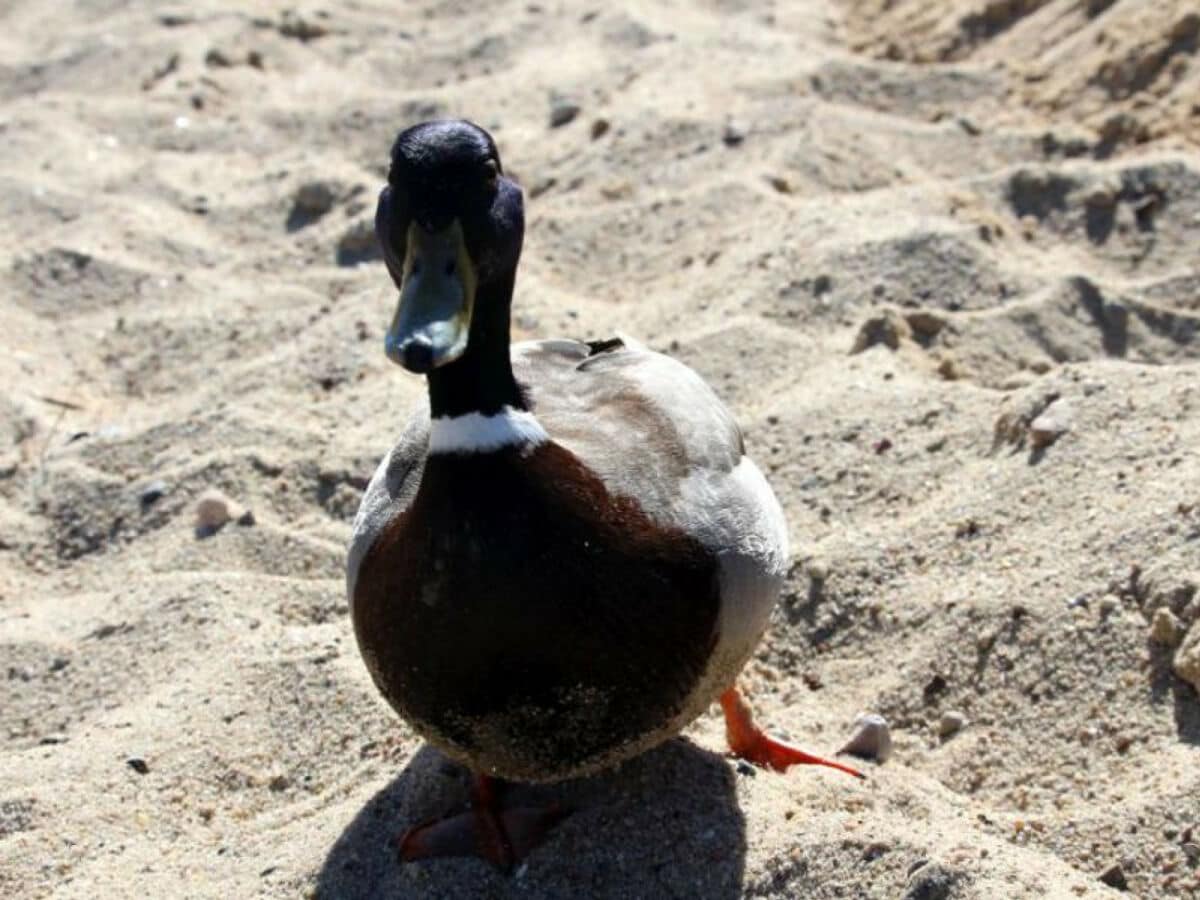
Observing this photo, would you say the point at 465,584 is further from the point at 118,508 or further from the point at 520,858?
the point at 118,508

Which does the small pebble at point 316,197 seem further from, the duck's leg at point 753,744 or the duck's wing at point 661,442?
the duck's leg at point 753,744

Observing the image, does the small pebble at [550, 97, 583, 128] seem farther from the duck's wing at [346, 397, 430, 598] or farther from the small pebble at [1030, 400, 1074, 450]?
the duck's wing at [346, 397, 430, 598]

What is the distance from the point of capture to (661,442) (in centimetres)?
301

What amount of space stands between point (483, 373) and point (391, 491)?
13.4 inches

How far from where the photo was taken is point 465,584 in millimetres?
2688

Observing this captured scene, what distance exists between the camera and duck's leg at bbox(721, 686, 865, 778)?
321 centimetres

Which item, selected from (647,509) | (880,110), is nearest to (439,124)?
(647,509)

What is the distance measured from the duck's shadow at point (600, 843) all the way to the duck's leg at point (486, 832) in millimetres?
17

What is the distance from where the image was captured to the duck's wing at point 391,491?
2979mm

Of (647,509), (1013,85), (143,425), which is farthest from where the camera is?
(1013,85)

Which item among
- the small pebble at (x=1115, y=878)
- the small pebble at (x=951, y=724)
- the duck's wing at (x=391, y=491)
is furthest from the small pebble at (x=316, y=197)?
the small pebble at (x=1115, y=878)

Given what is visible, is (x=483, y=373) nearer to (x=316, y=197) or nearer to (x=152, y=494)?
(x=152, y=494)

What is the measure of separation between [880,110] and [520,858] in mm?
3056

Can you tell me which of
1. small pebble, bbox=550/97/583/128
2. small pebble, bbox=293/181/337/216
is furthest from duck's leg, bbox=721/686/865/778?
small pebble, bbox=550/97/583/128
